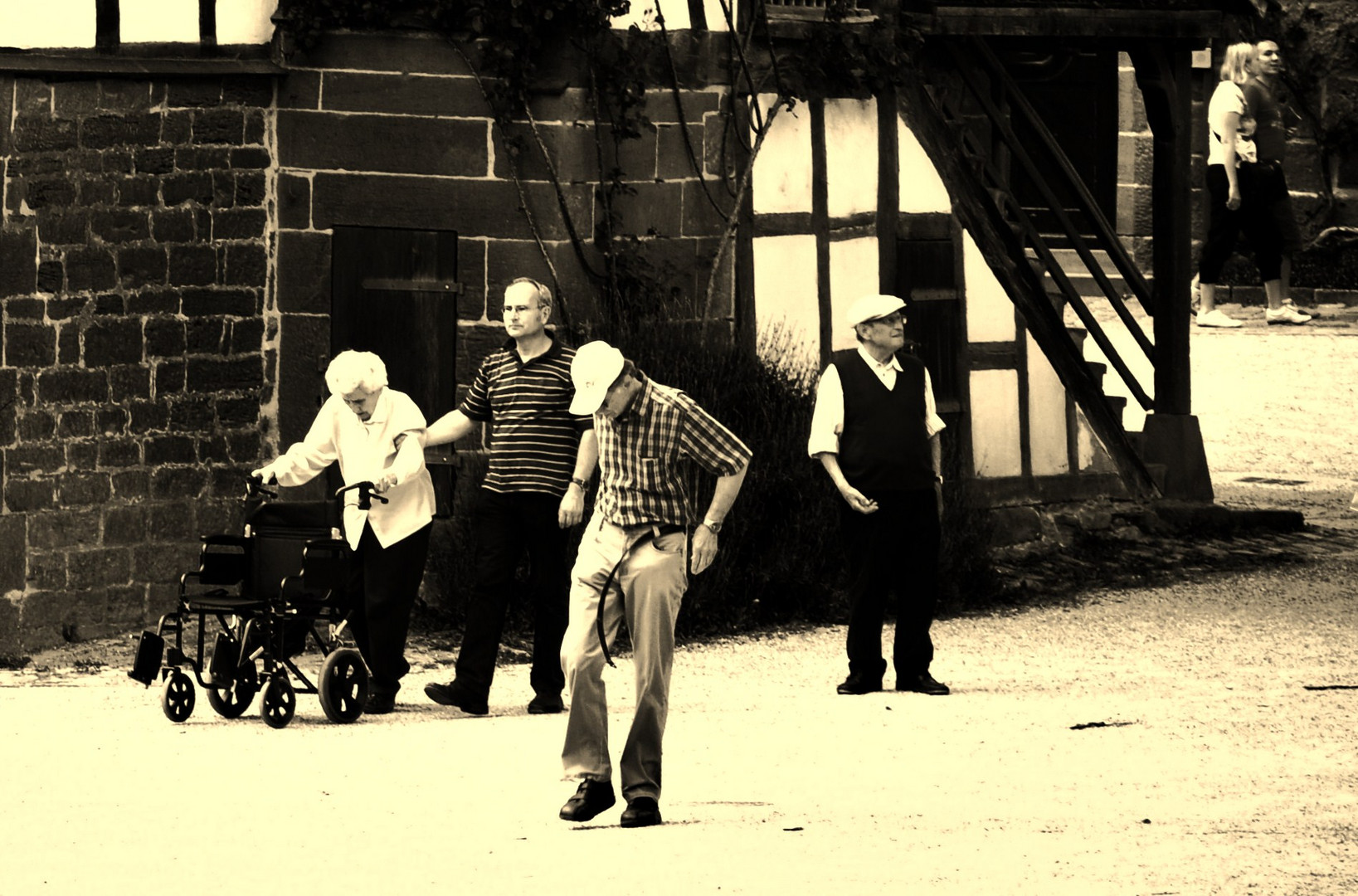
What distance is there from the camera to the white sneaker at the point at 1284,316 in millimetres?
20094

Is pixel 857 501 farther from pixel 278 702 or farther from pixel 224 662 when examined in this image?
pixel 224 662

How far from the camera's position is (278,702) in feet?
31.5

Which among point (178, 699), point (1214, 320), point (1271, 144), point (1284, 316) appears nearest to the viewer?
point (178, 699)

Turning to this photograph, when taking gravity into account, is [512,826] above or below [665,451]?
below

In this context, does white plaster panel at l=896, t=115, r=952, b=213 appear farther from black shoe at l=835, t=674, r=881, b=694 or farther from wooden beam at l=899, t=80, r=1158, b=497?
black shoe at l=835, t=674, r=881, b=694

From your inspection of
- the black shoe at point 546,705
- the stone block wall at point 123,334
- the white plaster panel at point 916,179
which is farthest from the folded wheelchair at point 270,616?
the white plaster panel at point 916,179

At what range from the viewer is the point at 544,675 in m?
10.0

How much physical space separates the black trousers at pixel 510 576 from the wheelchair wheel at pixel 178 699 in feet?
3.38

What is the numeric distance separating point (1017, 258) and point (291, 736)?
656 cm

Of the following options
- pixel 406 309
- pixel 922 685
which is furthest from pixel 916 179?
pixel 922 685

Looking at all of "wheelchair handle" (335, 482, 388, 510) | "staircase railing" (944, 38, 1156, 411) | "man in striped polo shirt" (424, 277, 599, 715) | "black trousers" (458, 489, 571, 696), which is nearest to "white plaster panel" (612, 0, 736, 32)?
"staircase railing" (944, 38, 1156, 411)

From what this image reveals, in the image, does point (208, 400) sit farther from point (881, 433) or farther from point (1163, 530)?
point (1163, 530)

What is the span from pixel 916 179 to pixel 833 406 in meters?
4.17

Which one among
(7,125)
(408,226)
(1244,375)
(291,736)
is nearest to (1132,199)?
(1244,375)
